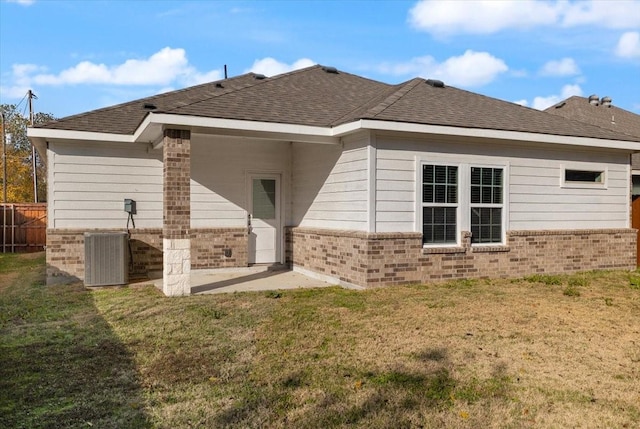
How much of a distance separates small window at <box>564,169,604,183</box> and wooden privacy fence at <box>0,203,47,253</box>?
17.5m

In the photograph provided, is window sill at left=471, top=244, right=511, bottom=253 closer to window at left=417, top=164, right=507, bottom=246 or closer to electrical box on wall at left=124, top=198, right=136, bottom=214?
window at left=417, top=164, right=507, bottom=246

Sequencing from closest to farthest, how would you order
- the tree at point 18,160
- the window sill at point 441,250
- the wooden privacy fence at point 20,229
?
the window sill at point 441,250 → the wooden privacy fence at point 20,229 → the tree at point 18,160

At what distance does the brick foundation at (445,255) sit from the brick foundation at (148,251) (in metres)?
1.27

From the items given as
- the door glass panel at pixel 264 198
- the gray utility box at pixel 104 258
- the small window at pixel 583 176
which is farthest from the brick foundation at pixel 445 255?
the gray utility box at pixel 104 258

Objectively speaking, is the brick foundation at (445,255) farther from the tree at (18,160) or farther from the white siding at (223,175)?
the tree at (18,160)

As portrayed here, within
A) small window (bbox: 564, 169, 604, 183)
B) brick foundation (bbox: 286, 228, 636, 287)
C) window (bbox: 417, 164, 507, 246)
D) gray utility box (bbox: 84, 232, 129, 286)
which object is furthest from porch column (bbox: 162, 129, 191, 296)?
small window (bbox: 564, 169, 604, 183)

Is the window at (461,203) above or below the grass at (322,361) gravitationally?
above

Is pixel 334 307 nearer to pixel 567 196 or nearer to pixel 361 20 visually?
pixel 567 196

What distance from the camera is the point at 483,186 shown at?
9469 mm

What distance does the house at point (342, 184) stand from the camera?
27.7 ft

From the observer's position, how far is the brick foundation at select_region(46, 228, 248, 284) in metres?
9.56

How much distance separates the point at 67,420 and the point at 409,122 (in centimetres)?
665

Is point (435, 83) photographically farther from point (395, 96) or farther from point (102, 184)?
point (102, 184)

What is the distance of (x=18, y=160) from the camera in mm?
34938
